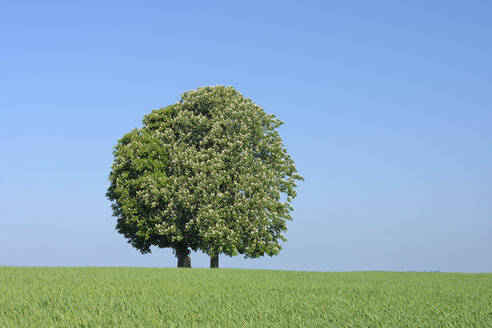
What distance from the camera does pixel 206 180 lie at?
117ft

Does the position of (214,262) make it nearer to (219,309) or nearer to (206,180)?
(206,180)

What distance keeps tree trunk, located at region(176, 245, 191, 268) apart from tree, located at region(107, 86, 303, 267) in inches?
3.4

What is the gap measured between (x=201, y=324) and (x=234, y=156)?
29539 millimetres

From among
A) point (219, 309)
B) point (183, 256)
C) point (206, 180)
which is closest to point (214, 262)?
point (183, 256)

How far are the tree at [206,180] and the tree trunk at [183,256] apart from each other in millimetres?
86

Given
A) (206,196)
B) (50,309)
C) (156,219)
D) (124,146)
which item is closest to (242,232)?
(206,196)

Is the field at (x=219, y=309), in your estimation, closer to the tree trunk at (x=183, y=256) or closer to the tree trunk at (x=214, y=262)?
the tree trunk at (x=214, y=262)

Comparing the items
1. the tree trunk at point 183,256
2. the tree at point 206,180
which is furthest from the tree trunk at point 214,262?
the tree trunk at point 183,256

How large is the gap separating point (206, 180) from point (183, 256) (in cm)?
836

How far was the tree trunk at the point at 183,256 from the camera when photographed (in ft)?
131

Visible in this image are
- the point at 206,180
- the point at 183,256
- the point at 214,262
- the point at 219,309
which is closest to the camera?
the point at 219,309

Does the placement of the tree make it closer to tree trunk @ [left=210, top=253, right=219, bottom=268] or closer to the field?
tree trunk @ [left=210, top=253, right=219, bottom=268]

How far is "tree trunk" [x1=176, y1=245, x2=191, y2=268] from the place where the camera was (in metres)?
40.0

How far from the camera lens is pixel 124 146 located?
4041cm
